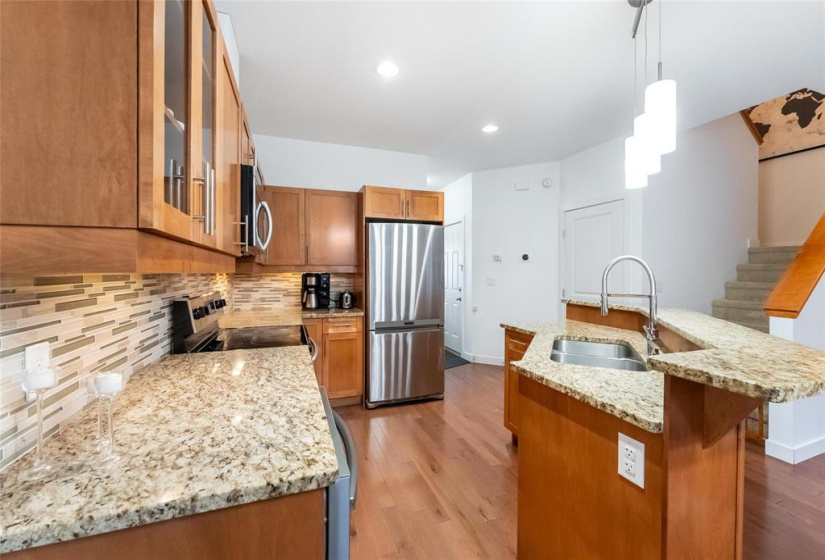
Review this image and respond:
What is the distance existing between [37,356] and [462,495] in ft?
6.38

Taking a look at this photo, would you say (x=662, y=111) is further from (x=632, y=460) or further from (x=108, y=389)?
(x=108, y=389)

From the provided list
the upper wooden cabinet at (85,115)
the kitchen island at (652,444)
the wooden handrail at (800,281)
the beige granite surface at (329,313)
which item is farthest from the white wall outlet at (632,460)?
the beige granite surface at (329,313)

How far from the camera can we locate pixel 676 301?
3611 millimetres

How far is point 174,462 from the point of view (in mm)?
716

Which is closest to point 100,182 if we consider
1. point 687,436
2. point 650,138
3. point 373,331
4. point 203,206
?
point 203,206

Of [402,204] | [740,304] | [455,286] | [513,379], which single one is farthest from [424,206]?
[740,304]

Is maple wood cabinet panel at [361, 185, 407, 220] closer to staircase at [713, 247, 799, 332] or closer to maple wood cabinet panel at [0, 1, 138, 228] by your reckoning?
maple wood cabinet panel at [0, 1, 138, 228]

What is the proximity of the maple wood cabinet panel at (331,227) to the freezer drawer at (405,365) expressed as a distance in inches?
34.6

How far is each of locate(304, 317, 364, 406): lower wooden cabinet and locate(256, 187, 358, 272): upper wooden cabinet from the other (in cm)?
60

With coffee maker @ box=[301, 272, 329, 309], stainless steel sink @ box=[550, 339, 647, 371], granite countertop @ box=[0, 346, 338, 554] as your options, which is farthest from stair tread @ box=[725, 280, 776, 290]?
granite countertop @ box=[0, 346, 338, 554]

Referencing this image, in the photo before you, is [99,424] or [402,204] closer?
[99,424]

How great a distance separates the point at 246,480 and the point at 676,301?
14.0ft

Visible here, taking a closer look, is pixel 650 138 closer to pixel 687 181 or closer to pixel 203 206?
pixel 203 206

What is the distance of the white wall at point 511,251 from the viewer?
4426 millimetres
